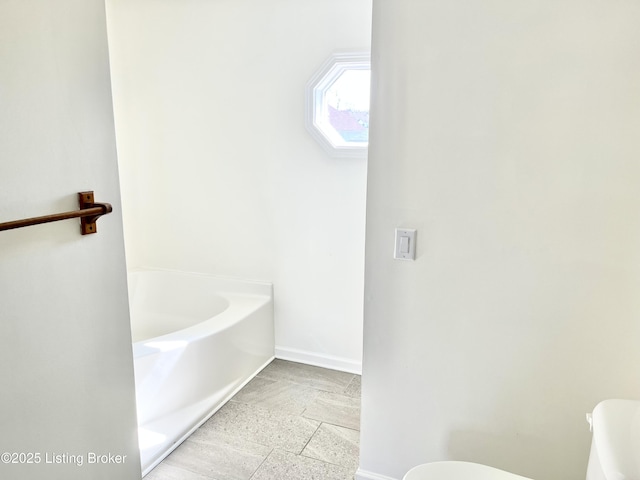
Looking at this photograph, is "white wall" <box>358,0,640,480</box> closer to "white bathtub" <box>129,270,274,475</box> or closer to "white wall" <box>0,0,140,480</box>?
"white wall" <box>0,0,140,480</box>

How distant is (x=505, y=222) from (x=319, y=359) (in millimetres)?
1785

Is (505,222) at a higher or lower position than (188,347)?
higher

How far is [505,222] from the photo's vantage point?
141 cm

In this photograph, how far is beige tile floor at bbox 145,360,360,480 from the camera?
6.19 ft

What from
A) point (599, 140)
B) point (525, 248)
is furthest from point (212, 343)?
point (599, 140)

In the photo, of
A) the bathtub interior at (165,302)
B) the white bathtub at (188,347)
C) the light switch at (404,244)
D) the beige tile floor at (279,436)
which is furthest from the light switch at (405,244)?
the bathtub interior at (165,302)

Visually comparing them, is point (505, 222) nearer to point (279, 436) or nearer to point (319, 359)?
point (279, 436)

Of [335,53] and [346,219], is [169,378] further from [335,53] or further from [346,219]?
[335,53]

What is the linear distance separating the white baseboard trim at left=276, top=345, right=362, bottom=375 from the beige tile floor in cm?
8

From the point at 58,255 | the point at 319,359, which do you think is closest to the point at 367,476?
the point at 319,359

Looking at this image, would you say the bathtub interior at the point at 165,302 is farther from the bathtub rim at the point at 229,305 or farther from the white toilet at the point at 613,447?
the white toilet at the point at 613,447

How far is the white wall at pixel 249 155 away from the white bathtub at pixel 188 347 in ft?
0.46

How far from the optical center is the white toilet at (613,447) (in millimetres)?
939

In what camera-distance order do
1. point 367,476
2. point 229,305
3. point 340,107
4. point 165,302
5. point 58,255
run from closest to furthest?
point 58,255 < point 367,476 < point 340,107 < point 229,305 < point 165,302
